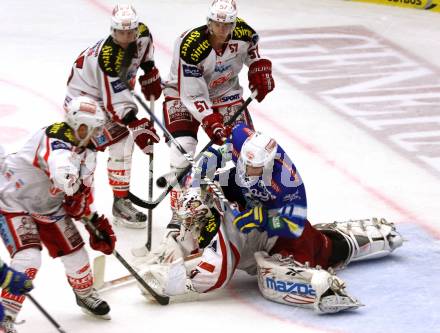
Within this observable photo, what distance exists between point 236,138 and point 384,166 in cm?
178

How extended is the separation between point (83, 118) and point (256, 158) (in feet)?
2.84

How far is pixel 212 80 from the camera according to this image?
692 centimetres

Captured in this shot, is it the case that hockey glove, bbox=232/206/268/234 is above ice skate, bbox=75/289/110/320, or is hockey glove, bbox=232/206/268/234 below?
above

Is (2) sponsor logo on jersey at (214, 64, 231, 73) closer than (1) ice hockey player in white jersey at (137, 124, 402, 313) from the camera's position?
No

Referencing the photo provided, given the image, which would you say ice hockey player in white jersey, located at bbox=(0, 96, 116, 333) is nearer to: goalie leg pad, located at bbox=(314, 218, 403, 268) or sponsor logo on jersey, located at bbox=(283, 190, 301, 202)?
sponsor logo on jersey, located at bbox=(283, 190, 301, 202)

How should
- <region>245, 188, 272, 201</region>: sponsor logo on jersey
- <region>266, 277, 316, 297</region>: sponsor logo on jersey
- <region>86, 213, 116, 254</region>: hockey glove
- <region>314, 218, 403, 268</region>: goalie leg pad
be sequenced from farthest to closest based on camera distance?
<region>314, 218, 403, 268</region>: goalie leg pad → <region>245, 188, 272, 201</region>: sponsor logo on jersey → <region>266, 277, 316, 297</region>: sponsor logo on jersey → <region>86, 213, 116, 254</region>: hockey glove

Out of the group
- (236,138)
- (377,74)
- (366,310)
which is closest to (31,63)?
(377,74)

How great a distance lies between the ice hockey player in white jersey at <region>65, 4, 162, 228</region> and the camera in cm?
668

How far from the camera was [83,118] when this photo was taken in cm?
548

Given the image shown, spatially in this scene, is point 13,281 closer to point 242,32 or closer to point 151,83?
point 151,83

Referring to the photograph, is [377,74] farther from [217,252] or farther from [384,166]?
[217,252]

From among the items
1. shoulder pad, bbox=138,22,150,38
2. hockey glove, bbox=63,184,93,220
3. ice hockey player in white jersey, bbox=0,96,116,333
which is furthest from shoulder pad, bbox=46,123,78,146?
shoulder pad, bbox=138,22,150,38

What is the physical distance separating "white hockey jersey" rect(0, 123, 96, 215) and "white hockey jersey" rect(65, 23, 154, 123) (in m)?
1.02

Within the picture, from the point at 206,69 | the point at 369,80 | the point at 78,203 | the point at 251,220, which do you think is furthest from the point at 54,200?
the point at 369,80
